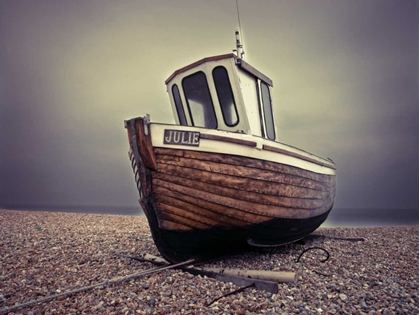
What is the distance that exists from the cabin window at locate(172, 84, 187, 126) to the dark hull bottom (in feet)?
6.91

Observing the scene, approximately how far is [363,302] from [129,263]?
11.7 ft

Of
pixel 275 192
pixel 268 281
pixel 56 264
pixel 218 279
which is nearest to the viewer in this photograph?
pixel 268 281

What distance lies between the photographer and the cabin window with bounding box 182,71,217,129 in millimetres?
5262

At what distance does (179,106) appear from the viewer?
5.86 metres

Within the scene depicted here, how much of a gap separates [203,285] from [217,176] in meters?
1.45

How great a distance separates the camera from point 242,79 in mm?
5156

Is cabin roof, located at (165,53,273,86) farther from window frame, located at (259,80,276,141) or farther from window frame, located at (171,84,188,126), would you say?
window frame, located at (171,84,188,126)

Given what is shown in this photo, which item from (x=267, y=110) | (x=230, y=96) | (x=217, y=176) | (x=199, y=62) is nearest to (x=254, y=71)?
(x=230, y=96)

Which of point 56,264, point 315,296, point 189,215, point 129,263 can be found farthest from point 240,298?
point 56,264

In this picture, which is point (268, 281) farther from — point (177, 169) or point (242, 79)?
point (242, 79)

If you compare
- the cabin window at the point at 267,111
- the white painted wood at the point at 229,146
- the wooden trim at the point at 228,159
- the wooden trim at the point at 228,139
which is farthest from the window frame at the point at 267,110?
the wooden trim at the point at 228,139

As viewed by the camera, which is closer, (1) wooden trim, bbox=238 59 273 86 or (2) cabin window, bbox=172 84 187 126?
(1) wooden trim, bbox=238 59 273 86

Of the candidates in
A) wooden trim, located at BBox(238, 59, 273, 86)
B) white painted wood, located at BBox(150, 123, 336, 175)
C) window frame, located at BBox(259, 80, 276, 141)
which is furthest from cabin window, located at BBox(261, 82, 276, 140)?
white painted wood, located at BBox(150, 123, 336, 175)

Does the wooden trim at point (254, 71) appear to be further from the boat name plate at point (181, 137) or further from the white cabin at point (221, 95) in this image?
the boat name plate at point (181, 137)
